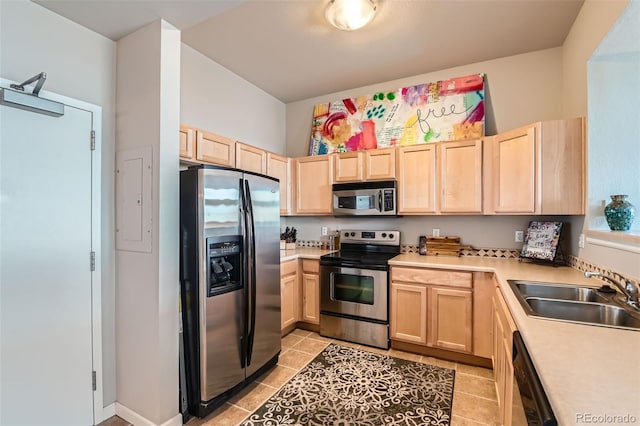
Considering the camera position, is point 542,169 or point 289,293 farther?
point 289,293

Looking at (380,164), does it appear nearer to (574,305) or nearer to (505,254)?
(505,254)

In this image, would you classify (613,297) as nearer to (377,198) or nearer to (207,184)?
(377,198)

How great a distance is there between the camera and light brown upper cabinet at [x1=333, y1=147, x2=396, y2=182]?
131 inches

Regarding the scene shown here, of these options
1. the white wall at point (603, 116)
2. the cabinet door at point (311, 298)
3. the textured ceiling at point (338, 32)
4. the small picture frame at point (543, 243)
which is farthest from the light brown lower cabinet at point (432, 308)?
the textured ceiling at point (338, 32)

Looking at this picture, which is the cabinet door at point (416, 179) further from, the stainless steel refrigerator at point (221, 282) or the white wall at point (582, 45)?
the stainless steel refrigerator at point (221, 282)

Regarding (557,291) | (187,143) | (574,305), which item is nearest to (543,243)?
(557,291)

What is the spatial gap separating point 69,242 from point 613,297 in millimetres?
3276

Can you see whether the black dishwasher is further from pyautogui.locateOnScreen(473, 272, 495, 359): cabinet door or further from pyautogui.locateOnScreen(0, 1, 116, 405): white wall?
pyautogui.locateOnScreen(0, 1, 116, 405): white wall

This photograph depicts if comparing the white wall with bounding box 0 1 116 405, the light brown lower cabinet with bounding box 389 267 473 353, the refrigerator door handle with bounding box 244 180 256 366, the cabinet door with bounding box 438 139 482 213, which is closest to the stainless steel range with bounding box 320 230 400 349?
the light brown lower cabinet with bounding box 389 267 473 353

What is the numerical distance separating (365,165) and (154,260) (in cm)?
241

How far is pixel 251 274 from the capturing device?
7.59 feet

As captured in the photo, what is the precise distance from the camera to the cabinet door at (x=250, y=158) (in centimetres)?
304

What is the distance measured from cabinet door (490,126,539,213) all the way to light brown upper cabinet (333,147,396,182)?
100 cm

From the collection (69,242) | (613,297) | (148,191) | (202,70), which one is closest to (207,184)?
(148,191)
